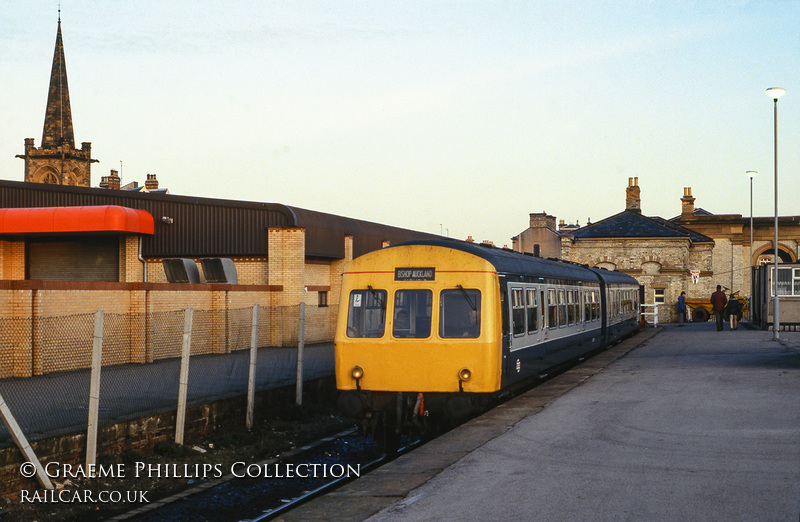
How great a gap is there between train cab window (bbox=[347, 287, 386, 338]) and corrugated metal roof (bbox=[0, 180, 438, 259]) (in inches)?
572

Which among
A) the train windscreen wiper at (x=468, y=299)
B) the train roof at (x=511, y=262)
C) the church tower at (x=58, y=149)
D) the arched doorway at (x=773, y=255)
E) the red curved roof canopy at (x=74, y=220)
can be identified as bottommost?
the train windscreen wiper at (x=468, y=299)

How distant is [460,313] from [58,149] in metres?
77.8

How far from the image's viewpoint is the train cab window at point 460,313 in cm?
1141

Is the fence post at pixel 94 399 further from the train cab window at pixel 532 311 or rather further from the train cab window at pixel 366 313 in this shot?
the train cab window at pixel 532 311

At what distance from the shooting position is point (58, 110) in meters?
83.2

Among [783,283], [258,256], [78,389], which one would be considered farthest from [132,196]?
[783,283]

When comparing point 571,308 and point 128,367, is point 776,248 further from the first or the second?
point 128,367

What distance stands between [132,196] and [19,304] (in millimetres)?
11165

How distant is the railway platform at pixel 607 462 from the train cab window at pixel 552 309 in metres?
1.39

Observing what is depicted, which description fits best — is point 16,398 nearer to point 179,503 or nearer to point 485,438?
point 179,503

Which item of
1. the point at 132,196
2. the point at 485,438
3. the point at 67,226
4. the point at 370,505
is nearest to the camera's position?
the point at 370,505

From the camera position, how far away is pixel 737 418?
10719mm

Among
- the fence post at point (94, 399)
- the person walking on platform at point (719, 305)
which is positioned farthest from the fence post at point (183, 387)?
the person walking on platform at point (719, 305)

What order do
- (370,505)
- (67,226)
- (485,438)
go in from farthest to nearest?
(67,226) < (485,438) < (370,505)
